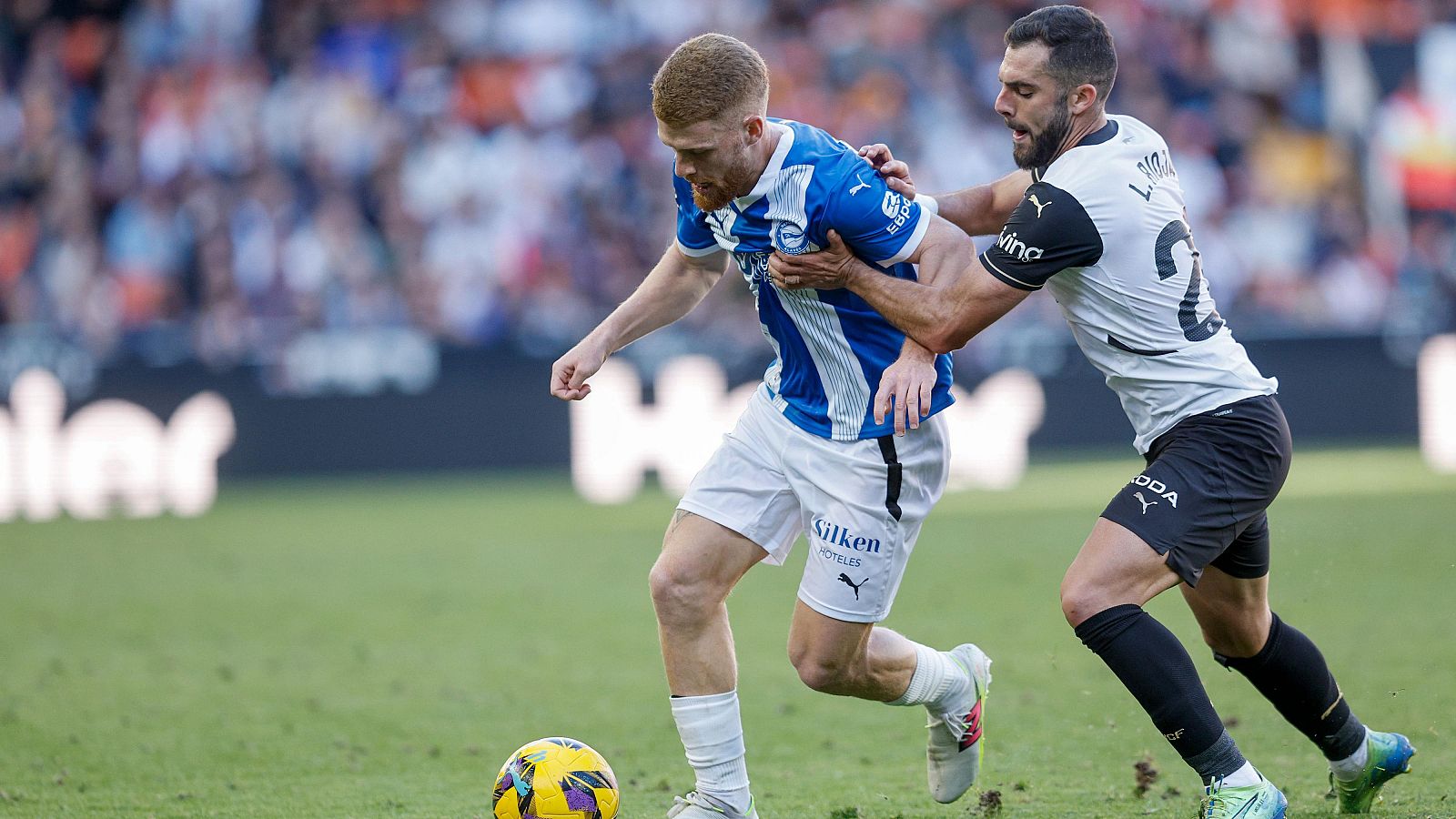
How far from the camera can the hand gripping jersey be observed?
4273mm

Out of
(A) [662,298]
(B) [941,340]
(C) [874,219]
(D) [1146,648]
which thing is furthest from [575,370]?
(D) [1146,648]

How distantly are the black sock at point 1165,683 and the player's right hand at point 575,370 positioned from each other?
1654mm

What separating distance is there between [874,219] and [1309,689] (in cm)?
188

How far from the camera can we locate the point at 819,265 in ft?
14.5

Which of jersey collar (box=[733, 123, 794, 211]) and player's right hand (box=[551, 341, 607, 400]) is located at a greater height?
jersey collar (box=[733, 123, 794, 211])

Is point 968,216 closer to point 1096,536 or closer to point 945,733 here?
point 1096,536

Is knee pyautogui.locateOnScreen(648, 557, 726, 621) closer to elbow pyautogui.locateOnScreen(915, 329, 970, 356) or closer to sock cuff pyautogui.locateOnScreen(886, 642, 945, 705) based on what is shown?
sock cuff pyautogui.locateOnScreen(886, 642, 945, 705)

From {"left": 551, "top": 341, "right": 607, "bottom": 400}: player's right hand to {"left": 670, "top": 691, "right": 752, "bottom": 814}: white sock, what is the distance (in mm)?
992


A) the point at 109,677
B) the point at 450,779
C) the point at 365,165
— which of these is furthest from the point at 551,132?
the point at 450,779

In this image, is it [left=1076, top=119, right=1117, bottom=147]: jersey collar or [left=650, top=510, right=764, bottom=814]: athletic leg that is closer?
[left=1076, top=119, right=1117, bottom=147]: jersey collar

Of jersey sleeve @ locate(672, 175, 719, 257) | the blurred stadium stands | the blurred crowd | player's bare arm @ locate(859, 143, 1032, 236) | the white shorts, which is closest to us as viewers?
the white shorts

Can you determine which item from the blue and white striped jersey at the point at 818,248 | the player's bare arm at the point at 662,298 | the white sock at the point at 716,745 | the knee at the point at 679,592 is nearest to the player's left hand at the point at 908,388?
the blue and white striped jersey at the point at 818,248

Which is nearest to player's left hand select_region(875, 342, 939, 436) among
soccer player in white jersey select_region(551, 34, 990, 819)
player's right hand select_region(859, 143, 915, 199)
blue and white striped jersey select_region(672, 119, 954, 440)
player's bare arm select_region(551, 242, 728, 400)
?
soccer player in white jersey select_region(551, 34, 990, 819)

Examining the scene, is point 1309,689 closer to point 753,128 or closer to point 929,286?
point 929,286
